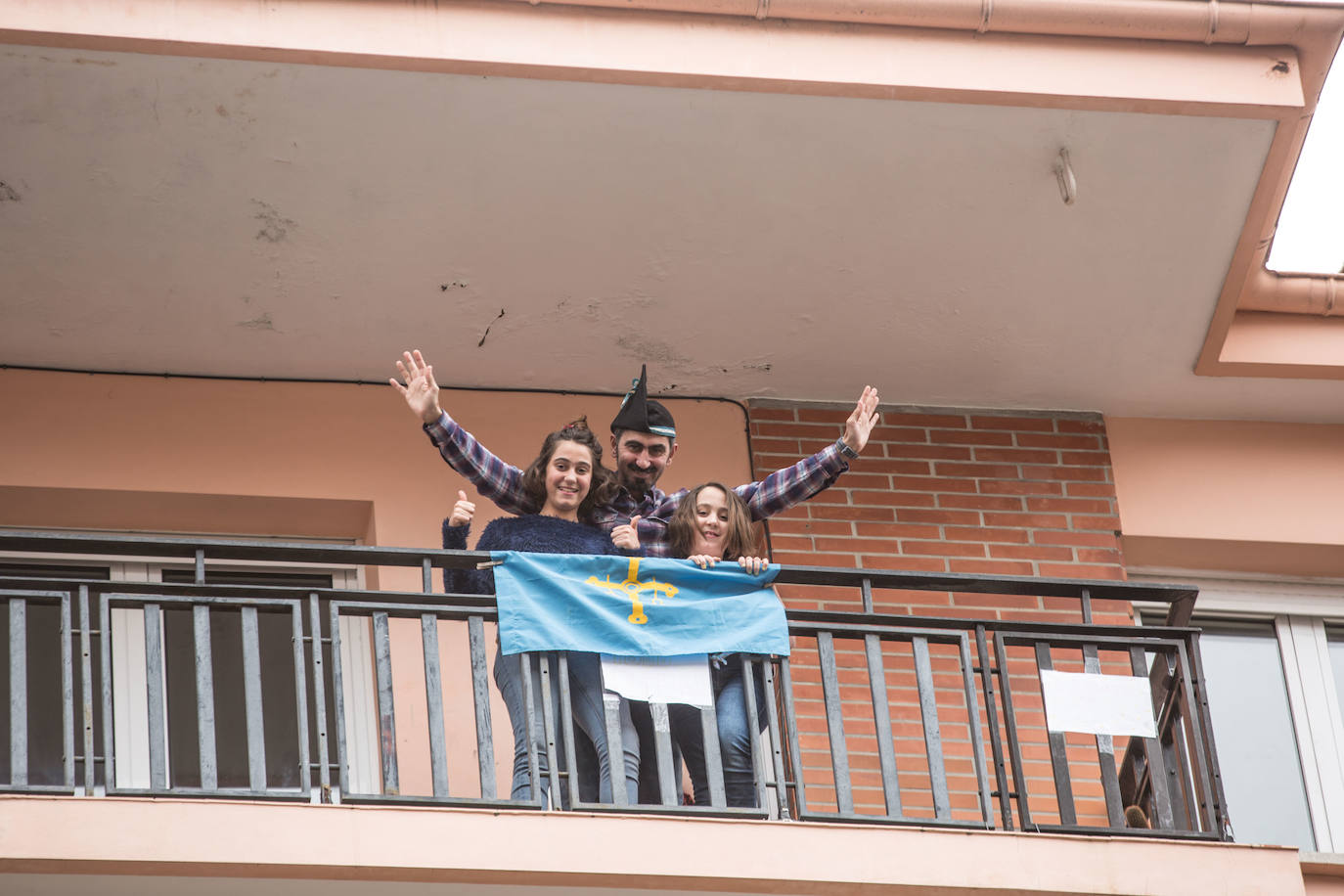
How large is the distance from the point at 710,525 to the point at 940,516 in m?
2.14

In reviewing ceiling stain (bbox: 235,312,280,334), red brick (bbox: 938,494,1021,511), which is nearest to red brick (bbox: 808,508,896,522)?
red brick (bbox: 938,494,1021,511)

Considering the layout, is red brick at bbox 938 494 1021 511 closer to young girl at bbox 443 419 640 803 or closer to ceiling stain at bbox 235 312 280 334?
young girl at bbox 443 419 640 803

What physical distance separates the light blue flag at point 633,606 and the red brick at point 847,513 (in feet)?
6.27

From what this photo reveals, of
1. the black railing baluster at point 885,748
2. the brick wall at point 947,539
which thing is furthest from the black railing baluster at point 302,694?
the brick wall at point 947,539

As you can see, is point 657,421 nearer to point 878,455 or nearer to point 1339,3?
point 878,455

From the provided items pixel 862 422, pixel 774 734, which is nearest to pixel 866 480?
pixel 862 422

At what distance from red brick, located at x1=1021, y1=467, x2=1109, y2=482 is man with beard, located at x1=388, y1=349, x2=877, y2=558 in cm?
206

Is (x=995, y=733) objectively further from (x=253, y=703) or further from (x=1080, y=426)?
(x=1080, y=426)

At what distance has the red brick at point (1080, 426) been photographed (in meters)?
9.71

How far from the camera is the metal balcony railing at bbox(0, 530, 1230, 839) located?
678cm

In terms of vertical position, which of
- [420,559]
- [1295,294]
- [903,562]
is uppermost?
[1295,294]

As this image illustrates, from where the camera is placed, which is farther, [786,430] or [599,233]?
[786,430]

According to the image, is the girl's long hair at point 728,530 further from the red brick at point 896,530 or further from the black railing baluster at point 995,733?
the red brick at point 896,530

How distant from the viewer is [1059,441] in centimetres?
966
